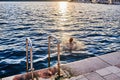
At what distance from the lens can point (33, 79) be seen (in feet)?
18.2

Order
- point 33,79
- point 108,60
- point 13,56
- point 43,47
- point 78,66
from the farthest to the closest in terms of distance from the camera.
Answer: point 43,47 → point 13,56 → point 108,60 → point 78,66 → point 33,79

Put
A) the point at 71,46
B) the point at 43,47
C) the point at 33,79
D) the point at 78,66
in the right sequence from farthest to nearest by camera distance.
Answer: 1. the point at 43,47
2. the point at 71,46
3. the point at 78,66
4. the point at 33,79

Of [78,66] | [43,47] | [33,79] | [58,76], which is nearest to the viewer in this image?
[33,79]

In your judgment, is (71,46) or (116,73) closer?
(116,73)

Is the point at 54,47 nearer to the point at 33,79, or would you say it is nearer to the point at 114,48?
the point at 114,48

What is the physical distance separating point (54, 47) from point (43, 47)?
0.91 meters

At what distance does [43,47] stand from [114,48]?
5450 millimetres

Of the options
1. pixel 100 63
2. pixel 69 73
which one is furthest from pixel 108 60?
pixel 69 73

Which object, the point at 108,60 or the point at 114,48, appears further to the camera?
the point at 114,48

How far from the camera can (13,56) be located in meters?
11.5

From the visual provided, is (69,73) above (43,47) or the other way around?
above

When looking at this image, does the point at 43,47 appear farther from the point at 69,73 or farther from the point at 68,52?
the point at 69,73

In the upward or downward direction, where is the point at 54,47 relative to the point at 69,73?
downward

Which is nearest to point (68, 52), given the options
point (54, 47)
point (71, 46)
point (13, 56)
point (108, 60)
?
point (71, 46)
